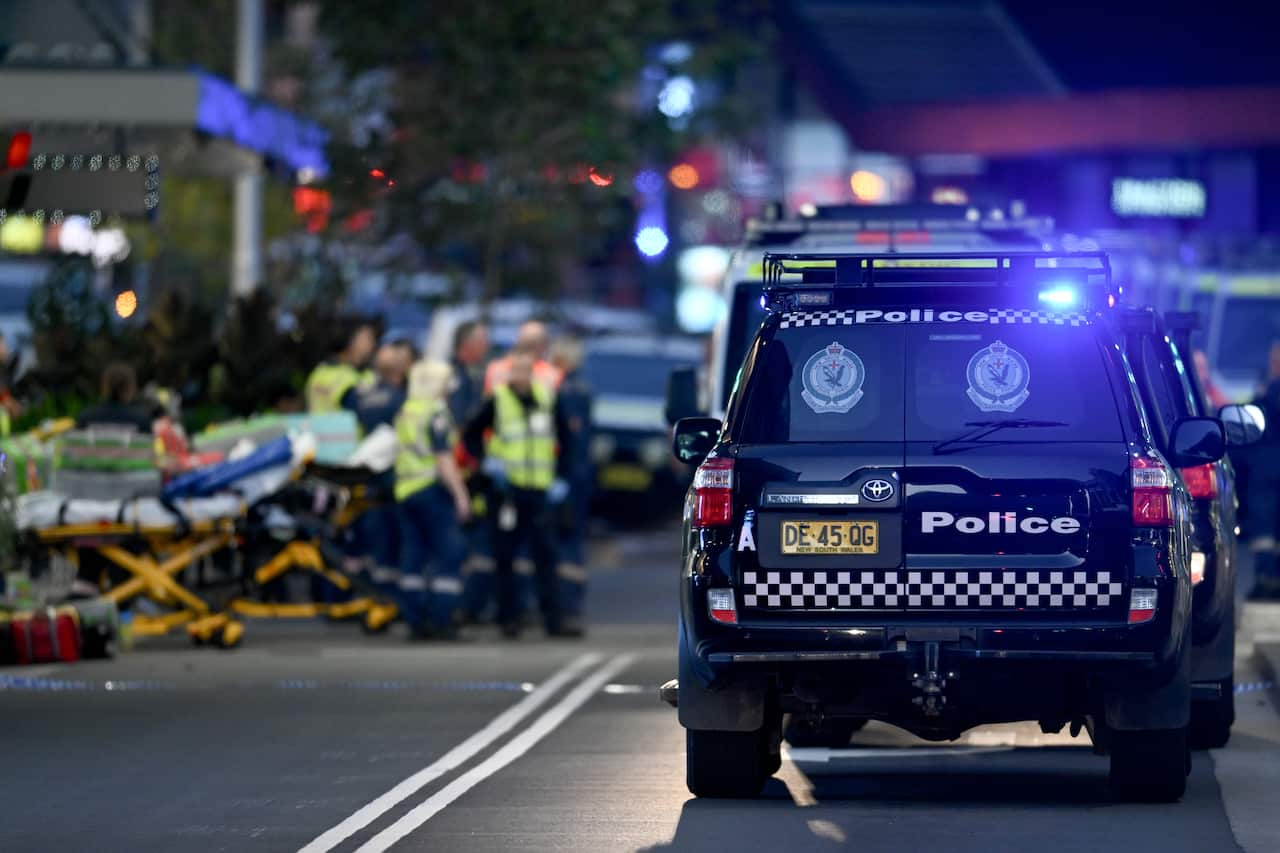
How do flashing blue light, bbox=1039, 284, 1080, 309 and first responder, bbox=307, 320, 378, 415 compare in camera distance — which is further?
first responder, bbox=307, 320, 378, 415

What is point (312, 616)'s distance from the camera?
72.5 feet

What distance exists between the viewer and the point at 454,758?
1362 cm

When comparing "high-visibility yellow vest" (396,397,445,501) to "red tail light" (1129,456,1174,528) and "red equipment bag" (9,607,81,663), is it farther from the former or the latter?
"red tail light" (1129,456,1174,528)

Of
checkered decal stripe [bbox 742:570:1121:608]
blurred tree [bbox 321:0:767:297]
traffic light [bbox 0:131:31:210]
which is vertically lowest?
checkered decal stripe [bbox 742:570:1121:608]

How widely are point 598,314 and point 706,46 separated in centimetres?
1152

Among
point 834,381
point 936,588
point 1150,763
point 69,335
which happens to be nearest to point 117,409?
point 69,335

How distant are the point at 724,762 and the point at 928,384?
1607mm

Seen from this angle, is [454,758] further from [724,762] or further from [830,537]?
[830,537]

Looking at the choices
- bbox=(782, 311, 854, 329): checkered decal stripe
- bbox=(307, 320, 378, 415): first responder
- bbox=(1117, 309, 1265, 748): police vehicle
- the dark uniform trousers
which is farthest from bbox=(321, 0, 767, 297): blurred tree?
bbox=(782, 311, 854, 329): checkered decal stripe

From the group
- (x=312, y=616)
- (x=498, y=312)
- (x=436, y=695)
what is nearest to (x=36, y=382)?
(x=312, y=616)

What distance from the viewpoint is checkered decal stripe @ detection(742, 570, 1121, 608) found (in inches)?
445

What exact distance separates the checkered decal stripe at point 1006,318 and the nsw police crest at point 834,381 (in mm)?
138

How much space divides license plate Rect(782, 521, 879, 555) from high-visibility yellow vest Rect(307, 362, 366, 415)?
36.9ft

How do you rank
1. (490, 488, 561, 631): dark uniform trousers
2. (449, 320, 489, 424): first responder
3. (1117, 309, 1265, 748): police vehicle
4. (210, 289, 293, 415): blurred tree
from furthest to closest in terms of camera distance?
(210, 289, 293, 415): blurred tree → (449, 320, 489, 424): first responder → (490, 488, 561, 631): dark uniform trousers → (1117, 309, 1265, 748): police vehicle
